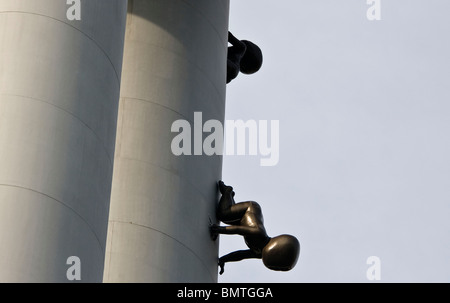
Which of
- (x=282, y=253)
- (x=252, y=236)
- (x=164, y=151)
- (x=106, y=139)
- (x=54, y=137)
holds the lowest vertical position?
(x=54, y=137)

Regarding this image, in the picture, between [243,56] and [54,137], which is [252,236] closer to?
[243,56]

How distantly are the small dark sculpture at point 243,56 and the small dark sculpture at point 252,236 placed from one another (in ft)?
25.1

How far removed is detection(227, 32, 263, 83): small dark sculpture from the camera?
156ft

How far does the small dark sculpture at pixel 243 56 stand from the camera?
47625mm

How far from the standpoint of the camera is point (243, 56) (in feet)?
159

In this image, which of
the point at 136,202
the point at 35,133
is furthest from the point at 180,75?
the point at 35,133

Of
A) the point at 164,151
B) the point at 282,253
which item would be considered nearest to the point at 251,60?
the point at 164,151

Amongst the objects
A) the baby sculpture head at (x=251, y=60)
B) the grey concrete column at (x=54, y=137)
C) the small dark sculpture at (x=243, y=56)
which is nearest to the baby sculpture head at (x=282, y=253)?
the grey concrete column at (x=54, y=137)

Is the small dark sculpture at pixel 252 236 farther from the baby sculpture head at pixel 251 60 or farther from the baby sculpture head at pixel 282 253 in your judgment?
the baby sculpture head at pixel 251 60

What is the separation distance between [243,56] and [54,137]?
69.9ft

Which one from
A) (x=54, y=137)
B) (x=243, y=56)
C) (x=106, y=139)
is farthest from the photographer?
(x=243, y=56)

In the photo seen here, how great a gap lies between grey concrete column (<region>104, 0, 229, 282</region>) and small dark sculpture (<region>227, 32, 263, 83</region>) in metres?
3.70

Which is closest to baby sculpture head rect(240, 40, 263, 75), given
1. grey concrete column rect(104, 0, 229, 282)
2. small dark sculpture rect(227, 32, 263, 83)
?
small dark sculpture rect(227, 32, 263, 83)

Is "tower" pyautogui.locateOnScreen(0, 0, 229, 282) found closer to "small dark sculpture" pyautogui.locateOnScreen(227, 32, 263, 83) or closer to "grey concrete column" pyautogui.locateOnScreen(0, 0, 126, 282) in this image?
"grey concrete column" pyautogui.locateOnScreen(0, 0, 126, 282)
